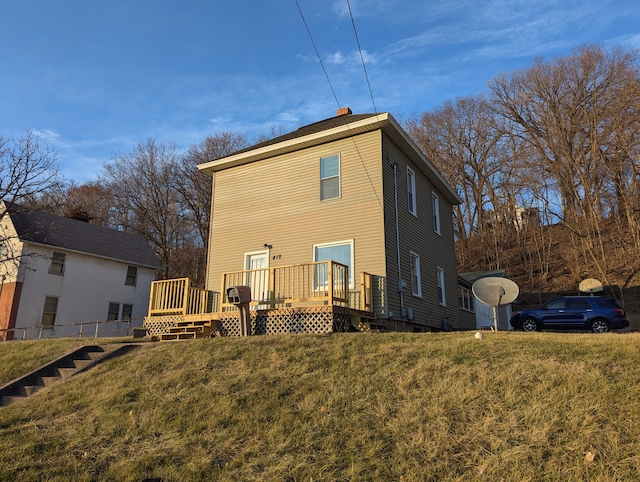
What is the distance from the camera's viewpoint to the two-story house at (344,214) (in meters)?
12.3

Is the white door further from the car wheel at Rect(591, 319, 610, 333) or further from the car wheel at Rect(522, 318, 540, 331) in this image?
the car wheel at Rect(591, 319, 610, 333)

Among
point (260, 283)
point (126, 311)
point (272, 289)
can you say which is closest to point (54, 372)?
point (272, 289)

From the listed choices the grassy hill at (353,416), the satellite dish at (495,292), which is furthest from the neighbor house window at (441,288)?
the grassy hill at (353,416)

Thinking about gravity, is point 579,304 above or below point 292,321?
above

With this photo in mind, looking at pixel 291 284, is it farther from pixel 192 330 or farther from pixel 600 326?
pixel 600 326

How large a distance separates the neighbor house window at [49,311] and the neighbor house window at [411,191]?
57.1ft

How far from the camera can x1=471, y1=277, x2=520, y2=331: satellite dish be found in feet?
32.8

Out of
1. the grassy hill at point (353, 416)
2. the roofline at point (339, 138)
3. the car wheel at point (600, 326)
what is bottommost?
the grassy hill at point (353, 416)

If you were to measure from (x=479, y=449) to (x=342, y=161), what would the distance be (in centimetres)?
1011

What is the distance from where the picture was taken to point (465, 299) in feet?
64.3

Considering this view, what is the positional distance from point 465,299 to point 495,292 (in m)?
9.88

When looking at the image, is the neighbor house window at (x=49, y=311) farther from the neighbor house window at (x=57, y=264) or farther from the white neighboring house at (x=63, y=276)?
the neighbor house window at (x=57, y=264)

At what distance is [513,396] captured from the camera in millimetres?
5242

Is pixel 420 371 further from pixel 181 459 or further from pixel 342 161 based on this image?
pixel 342 161
